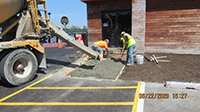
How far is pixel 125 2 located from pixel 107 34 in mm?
2722

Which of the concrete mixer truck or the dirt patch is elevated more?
the concrete mixer truck

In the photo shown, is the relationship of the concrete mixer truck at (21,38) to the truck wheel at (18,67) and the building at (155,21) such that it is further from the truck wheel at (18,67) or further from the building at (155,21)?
the building at (155,21)

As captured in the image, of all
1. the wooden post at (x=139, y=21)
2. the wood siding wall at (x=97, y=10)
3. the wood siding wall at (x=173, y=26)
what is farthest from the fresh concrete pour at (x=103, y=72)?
the wood siding wall at (x=97, y=10)

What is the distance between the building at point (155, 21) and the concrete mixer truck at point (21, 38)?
5.63 metres

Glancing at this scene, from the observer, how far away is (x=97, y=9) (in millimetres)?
11594

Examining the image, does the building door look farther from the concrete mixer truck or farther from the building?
the concrete mixer truck

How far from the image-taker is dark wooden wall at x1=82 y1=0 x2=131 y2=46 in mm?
11055

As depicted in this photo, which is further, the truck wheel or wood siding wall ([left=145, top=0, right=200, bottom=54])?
wood siding wall ([left=145, top=0, right=200, bottom=54])

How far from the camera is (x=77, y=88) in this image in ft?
16.9

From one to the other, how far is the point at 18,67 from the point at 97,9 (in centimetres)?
776

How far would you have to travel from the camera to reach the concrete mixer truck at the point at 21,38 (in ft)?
16.8
